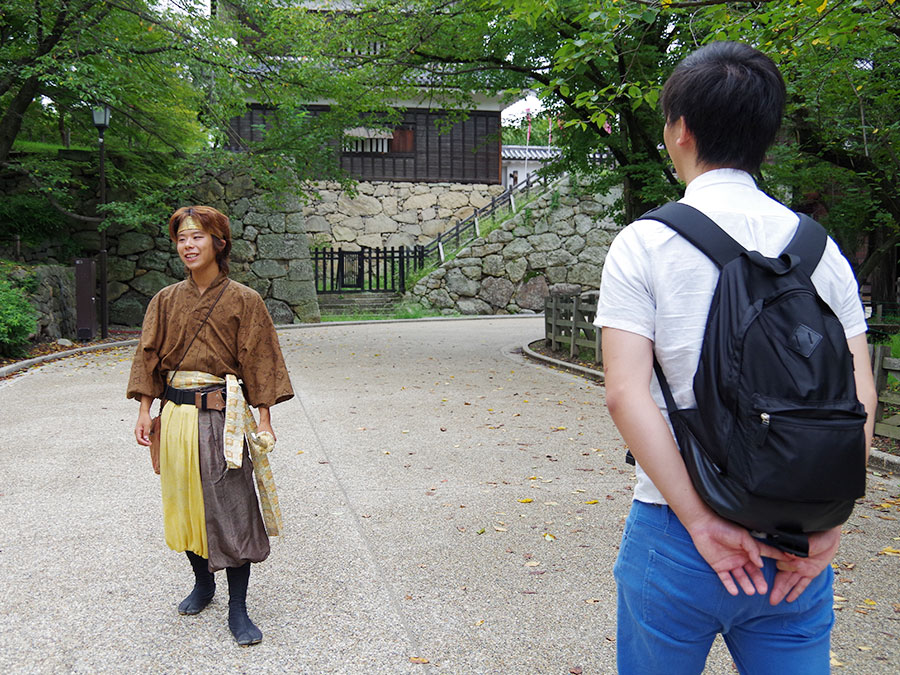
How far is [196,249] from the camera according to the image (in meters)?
3.25

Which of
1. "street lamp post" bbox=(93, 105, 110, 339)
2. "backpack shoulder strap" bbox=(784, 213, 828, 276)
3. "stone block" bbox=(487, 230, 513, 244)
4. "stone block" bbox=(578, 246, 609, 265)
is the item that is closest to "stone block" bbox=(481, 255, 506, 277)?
"stone block" bbox=(487, 230, 513, 244)

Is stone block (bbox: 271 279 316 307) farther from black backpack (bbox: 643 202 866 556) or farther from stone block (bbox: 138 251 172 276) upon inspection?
black backpack (bbox: 643 202 866 556)

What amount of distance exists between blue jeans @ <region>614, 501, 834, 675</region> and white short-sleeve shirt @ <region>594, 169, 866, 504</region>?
99 millimetres

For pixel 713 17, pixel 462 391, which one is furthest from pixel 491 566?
pixel 462 391

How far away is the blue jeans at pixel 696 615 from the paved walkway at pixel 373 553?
1.63 metres

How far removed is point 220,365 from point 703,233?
2.31 metres

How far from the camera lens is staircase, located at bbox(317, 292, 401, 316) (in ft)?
78.3

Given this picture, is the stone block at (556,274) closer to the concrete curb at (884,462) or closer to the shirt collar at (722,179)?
the concrete curb at (884,462)

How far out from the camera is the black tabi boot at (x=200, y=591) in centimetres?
346

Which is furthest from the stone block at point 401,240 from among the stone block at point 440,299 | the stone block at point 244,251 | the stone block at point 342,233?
the stone block at point 244,251

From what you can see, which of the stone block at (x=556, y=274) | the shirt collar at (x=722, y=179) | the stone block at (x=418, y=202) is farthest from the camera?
the stone block at (x=418, y=202)

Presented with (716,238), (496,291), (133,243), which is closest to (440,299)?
(496,291)

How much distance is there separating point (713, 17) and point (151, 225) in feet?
52.5

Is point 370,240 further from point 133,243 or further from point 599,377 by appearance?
point 599,377
